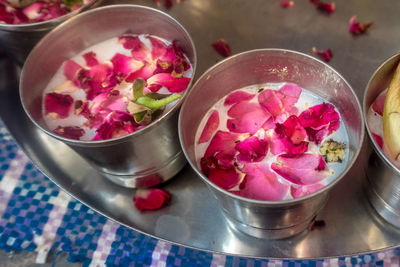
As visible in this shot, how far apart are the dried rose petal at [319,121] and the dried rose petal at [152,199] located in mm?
250

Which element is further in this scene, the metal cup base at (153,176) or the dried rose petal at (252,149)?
the metal cup base at (153,176)

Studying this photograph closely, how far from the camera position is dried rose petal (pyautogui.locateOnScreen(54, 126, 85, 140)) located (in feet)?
2.08

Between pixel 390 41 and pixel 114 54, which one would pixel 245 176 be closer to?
pixel 114 54

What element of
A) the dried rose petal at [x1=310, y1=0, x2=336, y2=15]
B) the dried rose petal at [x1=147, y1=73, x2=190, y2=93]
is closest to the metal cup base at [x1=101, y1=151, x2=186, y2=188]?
the dried rose petal at [x1=147, y1=73, x2=190, y2=93]

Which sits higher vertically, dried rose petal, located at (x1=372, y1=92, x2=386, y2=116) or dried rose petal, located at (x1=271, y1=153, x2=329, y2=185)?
dried rose petal, located at (x1=372, y1=92, x2=386, y2=116)

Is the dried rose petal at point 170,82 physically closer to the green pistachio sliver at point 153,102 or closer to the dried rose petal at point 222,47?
the green pistachio sliver at point 153,102

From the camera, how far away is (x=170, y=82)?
651 millimetres

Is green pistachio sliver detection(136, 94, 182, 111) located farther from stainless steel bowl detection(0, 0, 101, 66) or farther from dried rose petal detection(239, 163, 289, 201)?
stainless steel bowl detection(0, 0, 101, 66)

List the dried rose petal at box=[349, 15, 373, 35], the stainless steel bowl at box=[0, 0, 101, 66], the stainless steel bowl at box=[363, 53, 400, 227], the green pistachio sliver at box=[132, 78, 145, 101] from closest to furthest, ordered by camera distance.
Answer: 1. the stainless steel bowl at box=[363, 53, 400, 227]
2. the green pistachio sliver at box=[132, 78, 145, 101]
3. the stainless steel bowl at box=[0, 0, 101, 66]
4. the dried rose petal at box=[349, 15, 373, 35]

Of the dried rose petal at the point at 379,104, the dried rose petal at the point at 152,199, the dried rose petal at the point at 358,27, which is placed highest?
the dried rose petal at the point at 379,104

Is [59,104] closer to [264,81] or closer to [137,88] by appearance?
[137,88]

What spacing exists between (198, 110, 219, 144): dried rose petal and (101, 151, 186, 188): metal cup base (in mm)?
85

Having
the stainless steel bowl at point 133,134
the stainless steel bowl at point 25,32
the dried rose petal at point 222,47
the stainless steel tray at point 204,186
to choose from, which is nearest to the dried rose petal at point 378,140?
the stainless steel tray at point 204,186

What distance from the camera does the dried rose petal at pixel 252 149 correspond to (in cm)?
56
